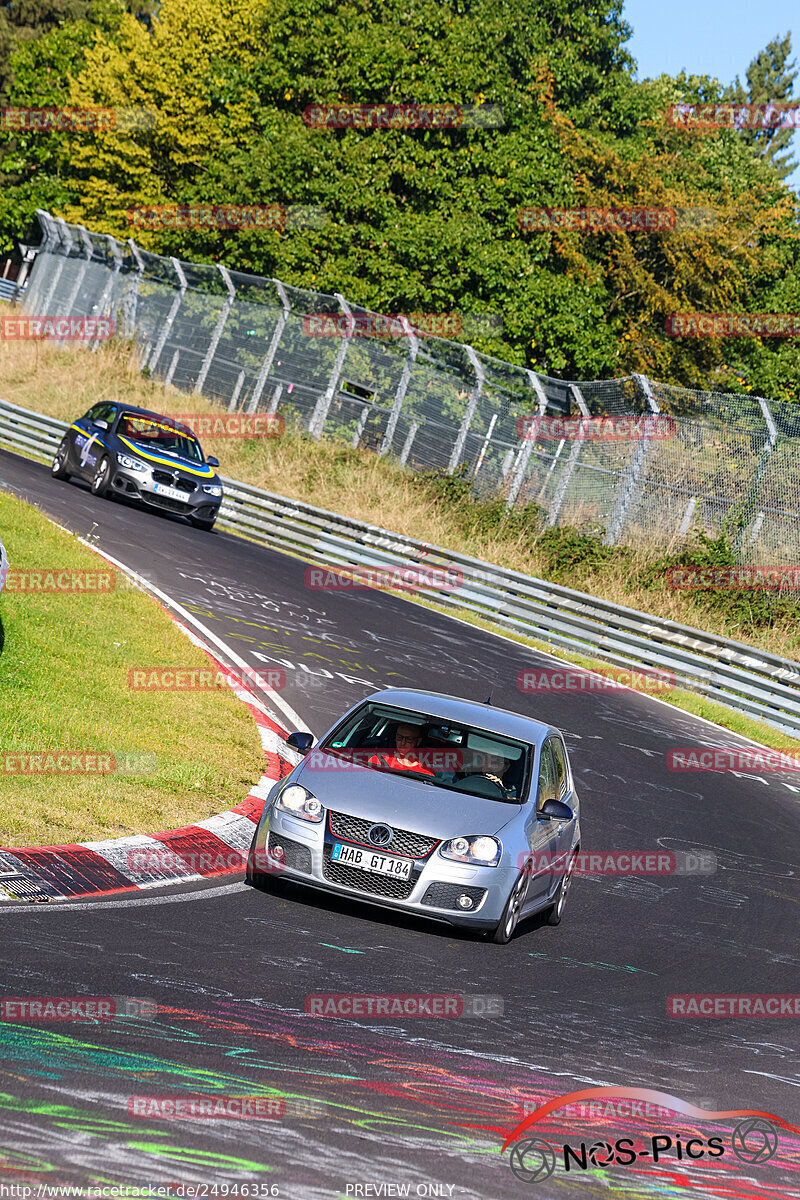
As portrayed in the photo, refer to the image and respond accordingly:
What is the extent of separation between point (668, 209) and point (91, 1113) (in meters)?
38.9

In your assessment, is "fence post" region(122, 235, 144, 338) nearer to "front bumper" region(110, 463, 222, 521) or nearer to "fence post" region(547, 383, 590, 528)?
"front bumper" region(110, 463, 222, 521)

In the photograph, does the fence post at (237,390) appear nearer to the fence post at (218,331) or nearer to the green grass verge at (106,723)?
the fence post at (218,331)

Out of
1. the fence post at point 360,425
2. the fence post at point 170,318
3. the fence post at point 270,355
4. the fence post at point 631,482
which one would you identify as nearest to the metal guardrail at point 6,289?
the fence post at point 170,318

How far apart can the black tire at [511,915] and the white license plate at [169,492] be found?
17.6 meters

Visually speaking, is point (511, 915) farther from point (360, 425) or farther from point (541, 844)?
point (360, 425)

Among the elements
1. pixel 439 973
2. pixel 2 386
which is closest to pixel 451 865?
pixel 439 973

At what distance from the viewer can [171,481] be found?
2523cm

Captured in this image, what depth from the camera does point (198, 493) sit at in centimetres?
2552

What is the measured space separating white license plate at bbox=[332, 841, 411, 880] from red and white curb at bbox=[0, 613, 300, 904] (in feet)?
3.48

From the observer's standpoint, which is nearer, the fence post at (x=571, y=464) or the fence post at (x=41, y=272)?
the fence post at (x=571, y=464)

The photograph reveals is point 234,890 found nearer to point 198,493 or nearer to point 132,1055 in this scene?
point 132,1055

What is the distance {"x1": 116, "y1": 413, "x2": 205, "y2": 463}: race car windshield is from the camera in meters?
25.5

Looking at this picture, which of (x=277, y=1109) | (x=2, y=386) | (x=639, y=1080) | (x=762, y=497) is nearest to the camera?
(x=277, y=1109)

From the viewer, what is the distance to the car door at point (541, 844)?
882cm
